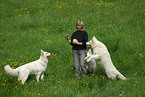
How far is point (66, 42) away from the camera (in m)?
8.70

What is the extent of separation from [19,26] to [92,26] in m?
4.65

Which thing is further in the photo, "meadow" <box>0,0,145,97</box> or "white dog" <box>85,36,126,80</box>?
"white dog" <box>85,36,126,80</box>

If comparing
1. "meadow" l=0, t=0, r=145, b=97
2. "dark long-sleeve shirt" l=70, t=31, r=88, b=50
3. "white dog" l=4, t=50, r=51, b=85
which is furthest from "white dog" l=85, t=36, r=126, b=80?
"white dog" l=4, t=50, r=51, b=85

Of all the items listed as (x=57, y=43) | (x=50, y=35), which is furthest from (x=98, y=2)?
(x=57, y=43)

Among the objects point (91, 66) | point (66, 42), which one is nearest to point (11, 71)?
point (91, 66)

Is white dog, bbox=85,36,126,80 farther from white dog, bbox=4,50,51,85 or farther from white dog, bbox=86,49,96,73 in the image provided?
white dog, bbox=4,50,51,85

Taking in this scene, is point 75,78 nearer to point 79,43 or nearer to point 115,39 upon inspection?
point 79,43

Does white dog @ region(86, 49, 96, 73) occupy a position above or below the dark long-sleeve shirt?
below

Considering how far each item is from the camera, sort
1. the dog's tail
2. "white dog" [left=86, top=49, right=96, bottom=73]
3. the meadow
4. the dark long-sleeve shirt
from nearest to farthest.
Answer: the meadow < the dog's tail < the dark long-sleeve shirt < "white dog" [left=86, top=49, right=96, bottom=73]

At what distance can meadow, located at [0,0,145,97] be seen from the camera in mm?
5074

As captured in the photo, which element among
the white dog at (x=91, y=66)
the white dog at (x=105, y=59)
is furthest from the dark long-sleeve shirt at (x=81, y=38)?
the white dog at (x=91, y=66)

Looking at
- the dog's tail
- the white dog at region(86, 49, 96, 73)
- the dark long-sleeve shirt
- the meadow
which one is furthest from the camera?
the white dog at region(86, 49, 96, 73)

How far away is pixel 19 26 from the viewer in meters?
11.2

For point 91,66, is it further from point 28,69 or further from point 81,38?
point 28,69
